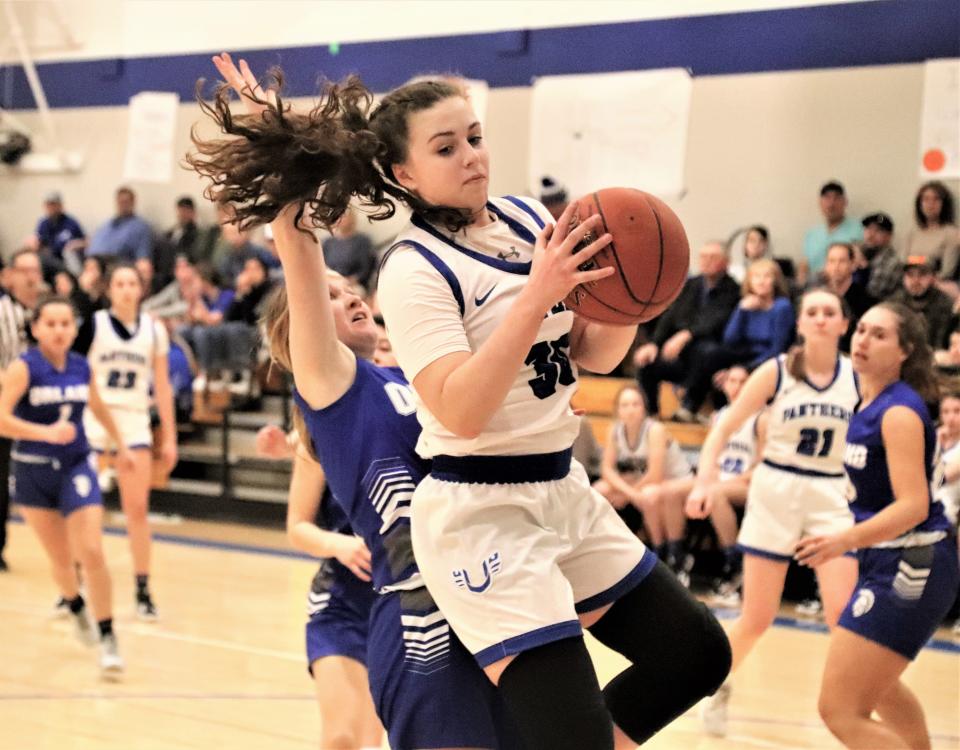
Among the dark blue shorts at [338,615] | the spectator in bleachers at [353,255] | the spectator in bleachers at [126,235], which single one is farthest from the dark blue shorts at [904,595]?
the spectator in bleachers at [126,235]

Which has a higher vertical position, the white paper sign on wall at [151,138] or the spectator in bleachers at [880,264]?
the white paper sign on wall at [151,138]

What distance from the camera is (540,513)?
2244 mm

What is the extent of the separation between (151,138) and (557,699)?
1232cm

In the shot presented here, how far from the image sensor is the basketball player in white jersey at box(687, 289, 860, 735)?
4.96 meters

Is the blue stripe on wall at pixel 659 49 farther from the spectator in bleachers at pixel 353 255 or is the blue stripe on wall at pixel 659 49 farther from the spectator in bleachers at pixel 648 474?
the spectator in bleachers at pixel 648 474

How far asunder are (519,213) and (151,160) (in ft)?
39.5

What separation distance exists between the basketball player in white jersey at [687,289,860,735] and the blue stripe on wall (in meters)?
4.69

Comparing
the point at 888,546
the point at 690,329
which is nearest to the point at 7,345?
the point at 690,329

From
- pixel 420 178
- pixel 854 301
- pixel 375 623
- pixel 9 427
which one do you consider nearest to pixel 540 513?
pixel 375 623

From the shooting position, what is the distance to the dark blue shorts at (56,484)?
239 inches

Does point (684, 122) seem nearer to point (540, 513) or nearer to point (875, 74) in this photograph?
point (875, 74)

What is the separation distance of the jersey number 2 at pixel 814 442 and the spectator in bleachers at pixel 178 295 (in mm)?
7959

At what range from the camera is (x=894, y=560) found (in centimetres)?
380

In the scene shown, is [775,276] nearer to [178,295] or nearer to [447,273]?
[178,295]
